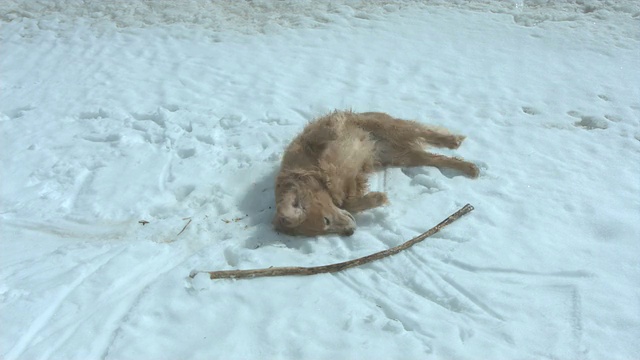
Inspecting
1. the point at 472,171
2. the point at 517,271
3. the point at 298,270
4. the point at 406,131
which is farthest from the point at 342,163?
the point at 517,271

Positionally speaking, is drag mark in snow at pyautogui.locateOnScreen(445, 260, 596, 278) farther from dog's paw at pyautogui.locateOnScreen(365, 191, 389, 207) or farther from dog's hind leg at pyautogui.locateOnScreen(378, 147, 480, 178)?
dog's hind leg at pyautogui.locateOnScreen(378, 147, 480, 178)

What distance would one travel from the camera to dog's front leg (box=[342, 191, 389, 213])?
Answer: 18.4 ft

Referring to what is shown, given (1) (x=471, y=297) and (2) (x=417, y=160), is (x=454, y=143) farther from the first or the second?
(1) (x=471, y=297)

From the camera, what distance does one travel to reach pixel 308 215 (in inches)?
209

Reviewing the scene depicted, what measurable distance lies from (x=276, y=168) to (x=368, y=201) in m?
1.37

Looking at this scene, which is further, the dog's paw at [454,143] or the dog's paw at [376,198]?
the dog's paw at [454,143]

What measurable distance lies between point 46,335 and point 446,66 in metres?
7.09

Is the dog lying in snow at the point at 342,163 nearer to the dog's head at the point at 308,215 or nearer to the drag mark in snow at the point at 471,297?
the dog's head at the point at 308,215

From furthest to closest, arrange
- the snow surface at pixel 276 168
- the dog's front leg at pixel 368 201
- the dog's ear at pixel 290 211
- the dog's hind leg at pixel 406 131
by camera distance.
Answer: the dog's hind leg at pixel 406 131
the dog's front leg at pixel 368 201
the dog's ear at pixel 290 211
the snow surface at pixel 276 168

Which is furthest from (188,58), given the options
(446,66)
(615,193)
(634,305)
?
(634,305)

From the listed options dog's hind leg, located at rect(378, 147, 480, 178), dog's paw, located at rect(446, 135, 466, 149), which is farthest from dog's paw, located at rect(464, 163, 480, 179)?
dog's paw, located at rect(446, 135, 466, 149)

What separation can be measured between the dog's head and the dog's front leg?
0.23 m

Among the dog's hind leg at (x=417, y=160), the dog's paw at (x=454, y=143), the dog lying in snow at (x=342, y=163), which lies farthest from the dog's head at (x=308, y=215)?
the dog's paw at (x=454, y=143)

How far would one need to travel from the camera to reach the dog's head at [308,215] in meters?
5.25
